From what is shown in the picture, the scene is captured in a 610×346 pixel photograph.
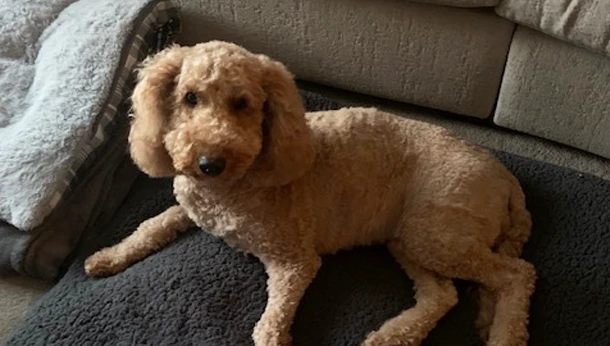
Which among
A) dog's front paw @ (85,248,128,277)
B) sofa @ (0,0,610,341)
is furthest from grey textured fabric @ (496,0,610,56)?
dog's front paw @ (85,248,128,277)

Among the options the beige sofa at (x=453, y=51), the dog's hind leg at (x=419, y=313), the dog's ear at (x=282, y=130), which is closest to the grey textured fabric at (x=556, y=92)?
the beige sofa at (x=453, y=51)

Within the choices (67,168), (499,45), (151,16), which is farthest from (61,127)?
(499,45)

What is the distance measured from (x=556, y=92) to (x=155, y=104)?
37.1 inches

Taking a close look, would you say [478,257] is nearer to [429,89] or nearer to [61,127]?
[429,89]

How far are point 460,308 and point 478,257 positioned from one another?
Answer: 0.11 metres

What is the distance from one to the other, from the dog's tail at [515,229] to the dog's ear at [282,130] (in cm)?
43

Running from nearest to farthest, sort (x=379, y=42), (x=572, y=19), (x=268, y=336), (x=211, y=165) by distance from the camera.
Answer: (x=211, y=165) < (x=268, y=336) < (x=572, y=19) < (x=379, y=42)

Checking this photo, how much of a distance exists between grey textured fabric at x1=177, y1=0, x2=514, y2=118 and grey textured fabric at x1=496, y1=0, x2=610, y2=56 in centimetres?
10

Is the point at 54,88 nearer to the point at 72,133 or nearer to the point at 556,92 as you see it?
the point at 72,133

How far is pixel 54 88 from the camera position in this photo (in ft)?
5.66

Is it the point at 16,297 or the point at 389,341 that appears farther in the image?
the point at 16,297

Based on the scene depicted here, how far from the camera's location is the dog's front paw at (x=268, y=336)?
4.42 feet

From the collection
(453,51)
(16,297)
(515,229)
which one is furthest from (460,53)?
(16,297)

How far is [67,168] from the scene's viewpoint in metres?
1.58
